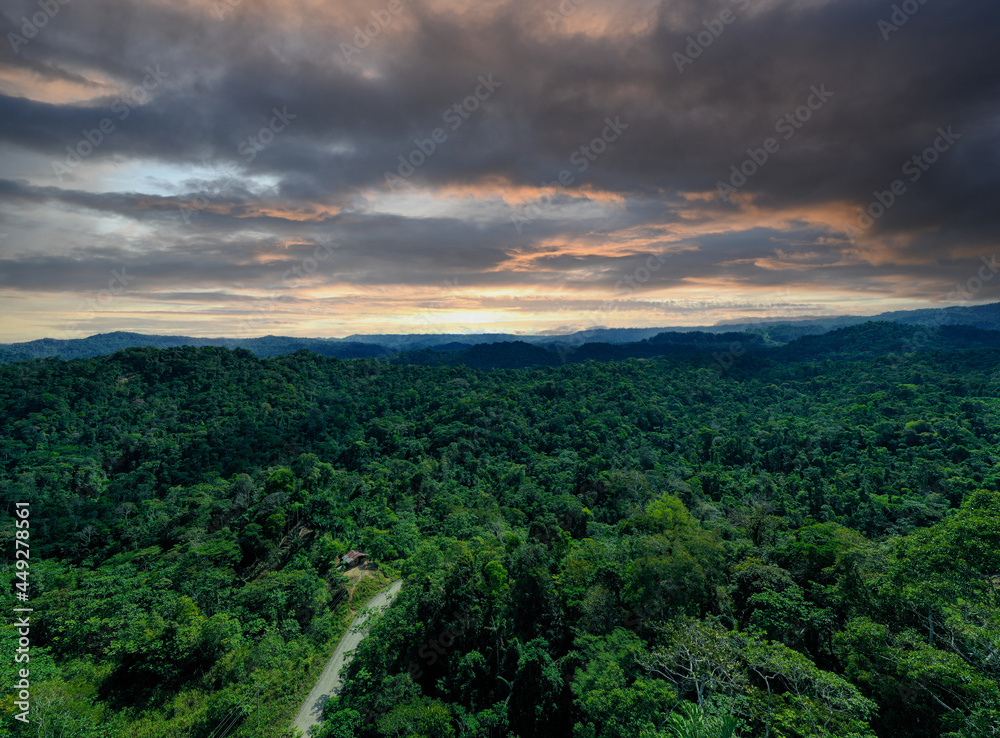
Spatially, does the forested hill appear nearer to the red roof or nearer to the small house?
the small house

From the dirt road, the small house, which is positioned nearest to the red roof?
the small house

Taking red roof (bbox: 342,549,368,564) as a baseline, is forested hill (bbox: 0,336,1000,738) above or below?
above

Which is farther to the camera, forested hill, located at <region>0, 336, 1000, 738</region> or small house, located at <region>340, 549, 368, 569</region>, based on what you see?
small house, located at <region>340, 549, 368, 569</region>

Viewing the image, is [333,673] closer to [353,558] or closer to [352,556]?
[353,558]

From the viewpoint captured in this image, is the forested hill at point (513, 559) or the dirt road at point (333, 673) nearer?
the forested hill at point (513, 559)

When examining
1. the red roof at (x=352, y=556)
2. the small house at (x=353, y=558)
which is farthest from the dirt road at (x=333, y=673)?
the red roof at (x=352, y=556)

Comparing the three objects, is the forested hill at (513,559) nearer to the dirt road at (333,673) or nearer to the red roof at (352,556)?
the dirt road at (333,673)

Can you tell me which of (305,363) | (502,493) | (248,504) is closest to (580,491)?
(502,493)
